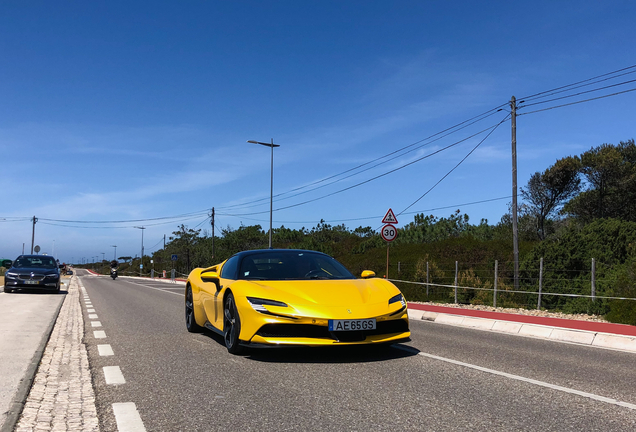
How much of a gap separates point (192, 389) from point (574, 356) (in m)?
5.00

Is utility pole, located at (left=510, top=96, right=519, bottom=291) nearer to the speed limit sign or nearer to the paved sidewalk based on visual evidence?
the speed limit sign

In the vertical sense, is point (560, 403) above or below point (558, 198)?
below

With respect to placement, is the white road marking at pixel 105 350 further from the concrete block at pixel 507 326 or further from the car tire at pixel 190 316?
the concrete block at pixel 507 326

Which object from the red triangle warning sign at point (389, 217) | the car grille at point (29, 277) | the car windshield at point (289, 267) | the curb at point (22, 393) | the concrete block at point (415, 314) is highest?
the red triangle warning sign at point (389, 217)

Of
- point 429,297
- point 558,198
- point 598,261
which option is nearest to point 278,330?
point 598,261

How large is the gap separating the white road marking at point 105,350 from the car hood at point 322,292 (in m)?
1.91

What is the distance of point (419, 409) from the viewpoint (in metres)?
4.22

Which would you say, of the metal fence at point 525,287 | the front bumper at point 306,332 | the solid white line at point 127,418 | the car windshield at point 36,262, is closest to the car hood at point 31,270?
the car windshield at point 36,262

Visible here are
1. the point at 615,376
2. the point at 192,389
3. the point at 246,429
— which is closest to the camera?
the point at 246,429

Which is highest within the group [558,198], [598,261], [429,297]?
[558,198]

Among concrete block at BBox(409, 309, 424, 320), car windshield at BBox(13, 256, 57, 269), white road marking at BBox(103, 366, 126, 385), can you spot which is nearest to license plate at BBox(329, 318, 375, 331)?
white road marking at BBox(103, 366, 126, 385)

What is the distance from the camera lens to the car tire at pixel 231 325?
651 centimetres

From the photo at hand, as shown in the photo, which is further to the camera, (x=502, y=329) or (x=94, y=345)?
(x=502, y=329)

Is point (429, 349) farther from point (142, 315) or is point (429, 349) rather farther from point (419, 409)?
point (142, 315)
